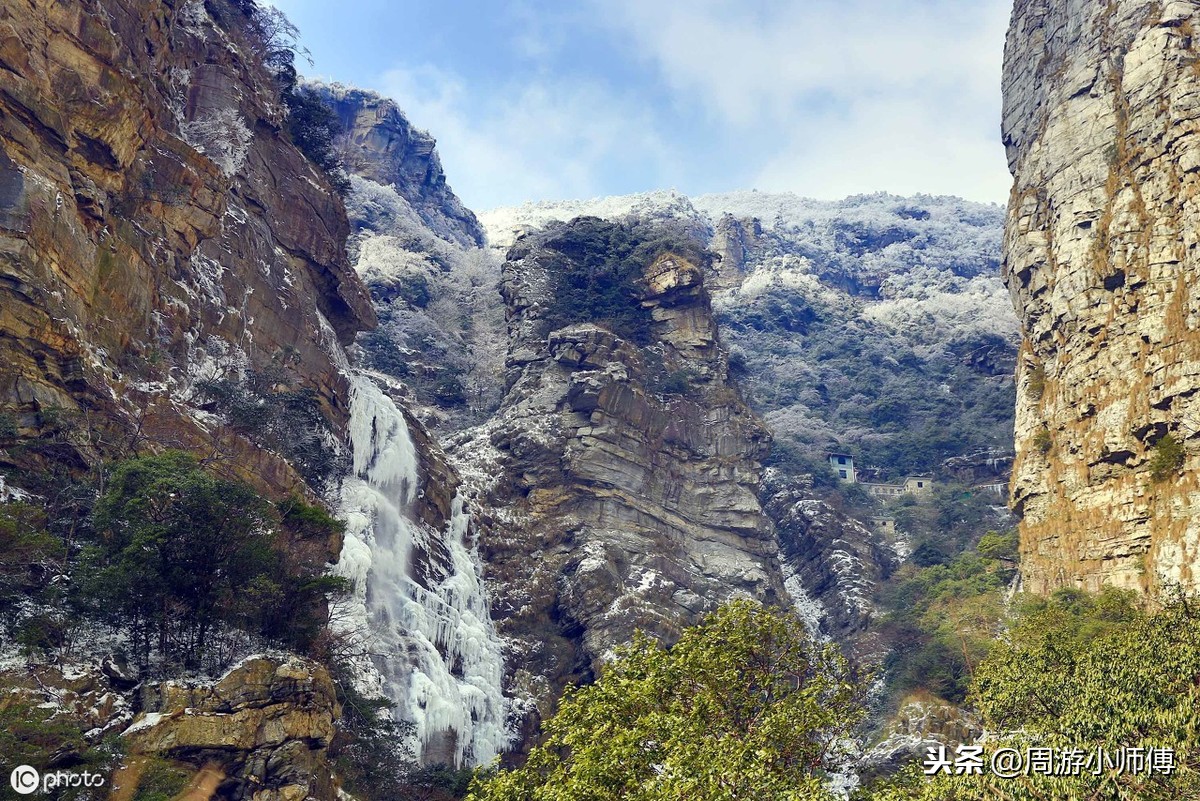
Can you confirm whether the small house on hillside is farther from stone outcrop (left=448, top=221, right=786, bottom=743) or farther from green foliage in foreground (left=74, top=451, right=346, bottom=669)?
green foliage in foreground (left=74, top=451, right=346, bottom=669)

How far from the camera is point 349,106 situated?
Result: 412 ft

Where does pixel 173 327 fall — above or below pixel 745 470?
below

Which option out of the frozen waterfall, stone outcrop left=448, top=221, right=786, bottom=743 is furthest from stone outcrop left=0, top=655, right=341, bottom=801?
stone outcrop left=448, top=221, right=786, bottom=743

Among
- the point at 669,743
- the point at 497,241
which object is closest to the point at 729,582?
the point at 669,743

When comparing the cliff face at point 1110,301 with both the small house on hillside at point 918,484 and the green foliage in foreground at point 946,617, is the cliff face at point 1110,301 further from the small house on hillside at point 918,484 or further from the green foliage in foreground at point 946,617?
the small house on hillside at point 918,484

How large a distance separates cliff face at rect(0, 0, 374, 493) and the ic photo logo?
30.0 feet

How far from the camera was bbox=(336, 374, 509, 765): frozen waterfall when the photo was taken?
3778 centimetres

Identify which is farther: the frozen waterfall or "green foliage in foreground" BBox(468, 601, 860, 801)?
→ the frozen waterfall

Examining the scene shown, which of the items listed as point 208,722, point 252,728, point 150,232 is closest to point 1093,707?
point 252,728

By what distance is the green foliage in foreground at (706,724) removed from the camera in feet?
58.7

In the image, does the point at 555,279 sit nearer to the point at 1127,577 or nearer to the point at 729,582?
the point at 729,582

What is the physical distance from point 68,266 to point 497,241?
129971mm

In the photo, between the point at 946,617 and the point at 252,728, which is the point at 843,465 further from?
the point at 252,728

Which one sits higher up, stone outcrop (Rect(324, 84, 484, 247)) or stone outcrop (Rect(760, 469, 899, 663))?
stone outcrop (Rect(324, 84, 484, 247))
